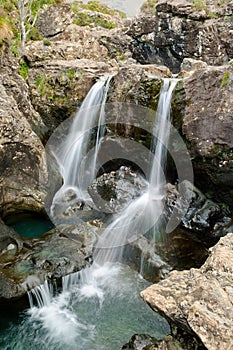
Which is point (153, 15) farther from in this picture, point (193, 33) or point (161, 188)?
point (161, 188)

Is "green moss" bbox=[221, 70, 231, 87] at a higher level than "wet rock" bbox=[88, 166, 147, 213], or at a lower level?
higher

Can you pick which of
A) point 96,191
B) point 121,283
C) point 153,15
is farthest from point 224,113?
point 153,15

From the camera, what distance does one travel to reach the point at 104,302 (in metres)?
6.95

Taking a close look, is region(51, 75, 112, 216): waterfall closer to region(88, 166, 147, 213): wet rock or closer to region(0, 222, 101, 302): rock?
region(88, 166, 147, 213): wet rock

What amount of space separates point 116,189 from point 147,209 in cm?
138

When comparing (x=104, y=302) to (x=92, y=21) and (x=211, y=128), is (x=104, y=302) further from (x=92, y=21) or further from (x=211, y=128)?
(x=92, y=21)

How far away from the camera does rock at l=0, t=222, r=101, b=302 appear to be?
6473 millimetres

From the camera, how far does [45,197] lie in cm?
992

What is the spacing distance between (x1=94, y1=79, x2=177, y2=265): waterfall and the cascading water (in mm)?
26

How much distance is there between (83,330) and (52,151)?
7867 mm

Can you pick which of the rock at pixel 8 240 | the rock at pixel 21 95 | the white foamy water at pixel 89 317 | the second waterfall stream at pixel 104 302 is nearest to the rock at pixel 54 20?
the rock at pixel 21 95

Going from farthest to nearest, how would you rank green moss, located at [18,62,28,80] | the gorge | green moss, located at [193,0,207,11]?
green moss, located at [193,0,207,11], green moss, located at [18,62,28,80], the gorge

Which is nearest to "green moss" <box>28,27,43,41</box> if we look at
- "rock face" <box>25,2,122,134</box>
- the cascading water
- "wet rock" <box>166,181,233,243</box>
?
"rock face" <box>25,2,122,134</box>

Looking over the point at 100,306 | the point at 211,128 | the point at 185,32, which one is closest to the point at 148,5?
the point at 185,32
